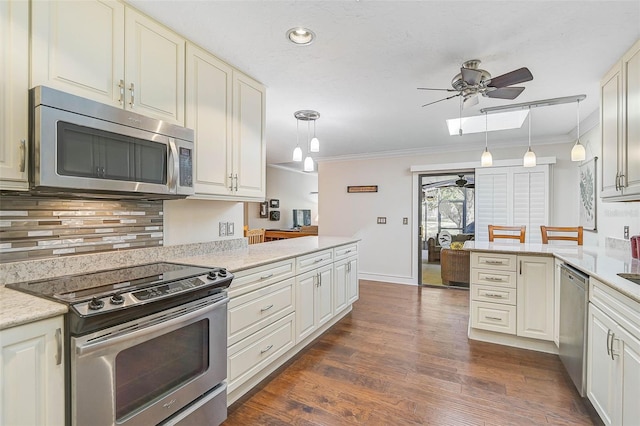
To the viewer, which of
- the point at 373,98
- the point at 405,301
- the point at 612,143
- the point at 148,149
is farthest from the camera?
the point at 405,301

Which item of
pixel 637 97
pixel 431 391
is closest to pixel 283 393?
pixel 431 391

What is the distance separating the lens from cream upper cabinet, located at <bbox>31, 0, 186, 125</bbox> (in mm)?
1417

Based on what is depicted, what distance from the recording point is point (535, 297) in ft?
9.19

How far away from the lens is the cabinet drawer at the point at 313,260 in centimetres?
268

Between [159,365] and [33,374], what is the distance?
1.60ft

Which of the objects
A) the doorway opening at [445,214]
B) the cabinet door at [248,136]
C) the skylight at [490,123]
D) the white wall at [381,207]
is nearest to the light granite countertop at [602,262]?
the skylight at [490,123]

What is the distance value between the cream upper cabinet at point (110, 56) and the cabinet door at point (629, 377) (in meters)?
2.65

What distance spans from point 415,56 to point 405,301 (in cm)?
321

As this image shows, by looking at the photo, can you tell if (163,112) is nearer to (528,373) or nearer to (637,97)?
(637,97)

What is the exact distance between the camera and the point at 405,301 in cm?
436

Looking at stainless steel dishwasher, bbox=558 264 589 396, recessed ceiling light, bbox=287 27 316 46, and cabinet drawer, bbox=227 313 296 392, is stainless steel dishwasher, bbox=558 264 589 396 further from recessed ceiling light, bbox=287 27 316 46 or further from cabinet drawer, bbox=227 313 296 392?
recessed ceiling light, bbox=287 27 316 46

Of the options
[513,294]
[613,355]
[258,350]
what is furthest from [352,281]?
[613,355]

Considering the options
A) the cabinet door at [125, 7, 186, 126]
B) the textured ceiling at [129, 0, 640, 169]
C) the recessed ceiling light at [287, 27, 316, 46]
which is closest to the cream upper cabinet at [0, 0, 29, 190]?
the cabinet door at [125, 7, 186, 126]

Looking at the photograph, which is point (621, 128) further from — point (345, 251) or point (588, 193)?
point (345, 251)
